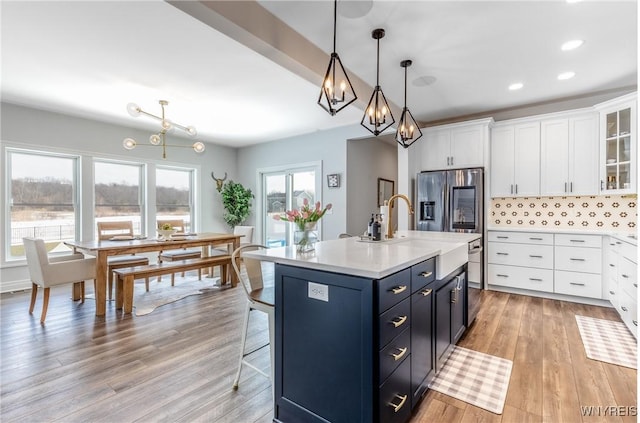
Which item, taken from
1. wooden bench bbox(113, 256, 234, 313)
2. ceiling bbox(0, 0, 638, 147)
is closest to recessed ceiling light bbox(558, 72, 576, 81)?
ceiling bbox(0, 0, 638, 147)

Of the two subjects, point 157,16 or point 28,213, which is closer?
point 157,16

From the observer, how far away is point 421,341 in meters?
1.77

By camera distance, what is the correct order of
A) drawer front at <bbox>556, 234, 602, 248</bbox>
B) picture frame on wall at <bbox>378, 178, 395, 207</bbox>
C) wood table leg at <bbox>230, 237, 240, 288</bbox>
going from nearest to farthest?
drawer front at <bbox>556, 234, 602, 248</bbox> < wood table leg at <bbox>230, 237, 240, 288</bbox> < picture frame on wall at <bbox>378, 178, 395, 207</bbox>

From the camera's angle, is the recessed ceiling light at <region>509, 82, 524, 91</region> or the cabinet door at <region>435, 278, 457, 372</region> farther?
the recessed ceiling light at <region>509, 82, 524, 91</region>

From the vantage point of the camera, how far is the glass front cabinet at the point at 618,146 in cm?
331

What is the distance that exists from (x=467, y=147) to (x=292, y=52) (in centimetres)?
313

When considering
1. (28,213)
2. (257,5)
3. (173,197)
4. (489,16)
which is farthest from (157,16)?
(173,197)

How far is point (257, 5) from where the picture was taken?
7.05 ft

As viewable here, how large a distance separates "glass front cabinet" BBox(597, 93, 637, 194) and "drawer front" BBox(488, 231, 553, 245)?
0.82 meters

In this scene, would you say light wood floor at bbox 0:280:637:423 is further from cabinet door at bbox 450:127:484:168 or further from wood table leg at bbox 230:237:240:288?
cabinet door at bbox 450:127:484:168

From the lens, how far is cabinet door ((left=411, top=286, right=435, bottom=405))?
5.49 ft

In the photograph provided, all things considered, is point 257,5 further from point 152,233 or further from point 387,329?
point 152,233

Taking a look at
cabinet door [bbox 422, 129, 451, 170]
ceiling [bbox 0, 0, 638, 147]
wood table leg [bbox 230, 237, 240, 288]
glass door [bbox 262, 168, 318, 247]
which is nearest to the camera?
ceiling [bbox 0, 0, 638, 147]

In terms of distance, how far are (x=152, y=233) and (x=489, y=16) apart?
6.00 m
